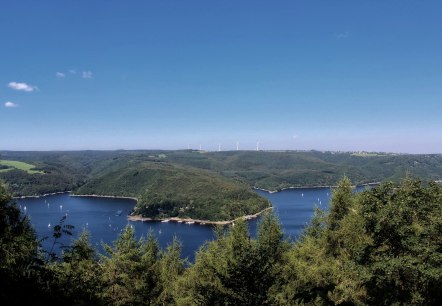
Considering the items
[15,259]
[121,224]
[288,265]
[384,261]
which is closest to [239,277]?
[288,265]

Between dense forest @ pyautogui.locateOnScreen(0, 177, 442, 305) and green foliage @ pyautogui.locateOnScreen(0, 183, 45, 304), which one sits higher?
green foliage @ pyautogui.locateOnScreen(0, 183, 45, 304)

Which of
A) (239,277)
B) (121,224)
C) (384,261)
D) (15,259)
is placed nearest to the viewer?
(15,259)

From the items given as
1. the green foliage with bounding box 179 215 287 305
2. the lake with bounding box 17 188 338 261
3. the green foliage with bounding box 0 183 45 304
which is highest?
the green foliage with bounding box 0 183 45 304

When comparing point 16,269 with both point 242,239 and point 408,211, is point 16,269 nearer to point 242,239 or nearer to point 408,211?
point 242,239

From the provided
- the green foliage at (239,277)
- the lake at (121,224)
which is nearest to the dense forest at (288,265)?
the green foliage at (239,277)

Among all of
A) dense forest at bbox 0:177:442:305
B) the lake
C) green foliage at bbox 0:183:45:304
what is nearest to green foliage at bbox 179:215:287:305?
dense forest at bbox 0:177:442:305

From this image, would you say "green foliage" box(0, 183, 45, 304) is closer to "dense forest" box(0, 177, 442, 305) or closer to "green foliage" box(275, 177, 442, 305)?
"dense forest" box(0, 177, 442, 305)

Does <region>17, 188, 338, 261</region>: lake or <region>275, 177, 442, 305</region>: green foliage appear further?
<region>17, 188, 338, 261</region>: lake

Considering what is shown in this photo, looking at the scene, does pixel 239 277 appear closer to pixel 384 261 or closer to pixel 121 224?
pixel 384 261
